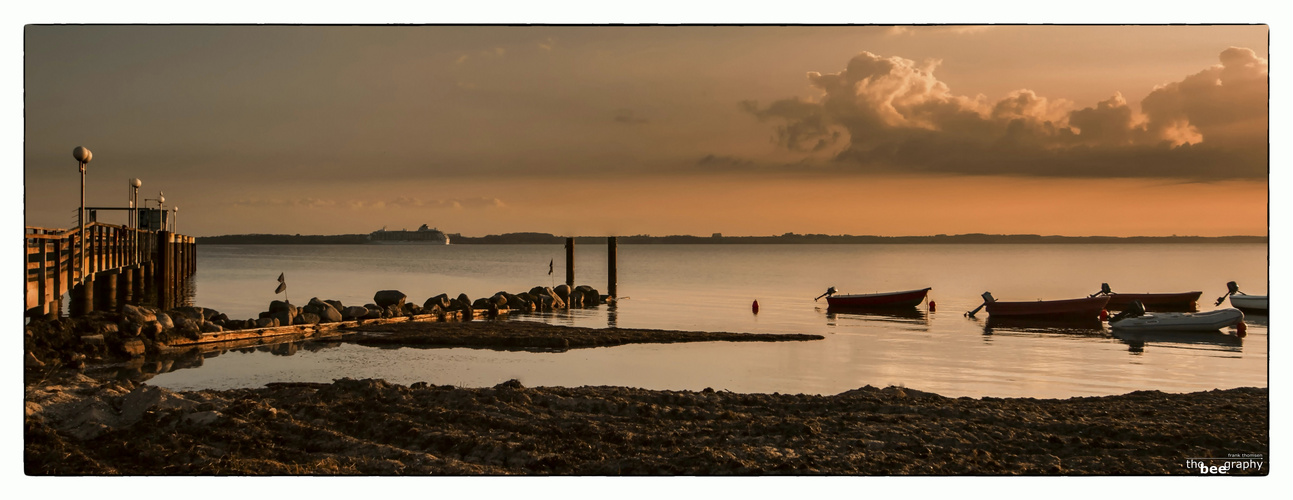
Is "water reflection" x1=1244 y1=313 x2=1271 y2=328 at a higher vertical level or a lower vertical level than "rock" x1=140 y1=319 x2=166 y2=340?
lower

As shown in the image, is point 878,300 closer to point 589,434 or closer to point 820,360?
point 820,360

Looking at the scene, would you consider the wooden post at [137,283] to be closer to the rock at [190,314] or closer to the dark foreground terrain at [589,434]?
the rock at [190,314]

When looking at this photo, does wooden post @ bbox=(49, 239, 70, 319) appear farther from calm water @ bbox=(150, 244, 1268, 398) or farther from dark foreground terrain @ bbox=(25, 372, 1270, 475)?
dark foreground terrain @ bbox=(25, 372, 1270, 475)

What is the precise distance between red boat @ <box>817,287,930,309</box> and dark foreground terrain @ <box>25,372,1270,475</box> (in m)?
23.3

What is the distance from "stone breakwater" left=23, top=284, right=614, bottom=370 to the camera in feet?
51.9

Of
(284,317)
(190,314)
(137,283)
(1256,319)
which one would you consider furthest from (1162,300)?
(137,283)

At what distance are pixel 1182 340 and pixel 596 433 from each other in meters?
20.7

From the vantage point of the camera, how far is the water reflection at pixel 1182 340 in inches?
910

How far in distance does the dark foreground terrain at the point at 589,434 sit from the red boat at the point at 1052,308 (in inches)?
782

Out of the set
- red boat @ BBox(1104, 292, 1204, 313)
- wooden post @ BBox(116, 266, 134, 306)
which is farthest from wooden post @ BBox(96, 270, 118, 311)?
red boat @ BBox(1104, 292, 1204, 313)

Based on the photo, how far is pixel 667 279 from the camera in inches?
2462

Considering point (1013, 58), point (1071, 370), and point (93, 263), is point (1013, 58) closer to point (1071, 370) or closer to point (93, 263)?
point (1071, 370)

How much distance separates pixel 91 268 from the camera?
22547 millimetres

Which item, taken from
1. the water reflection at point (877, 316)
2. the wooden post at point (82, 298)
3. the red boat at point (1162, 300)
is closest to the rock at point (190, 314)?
the wooden post at point (82, 298)
